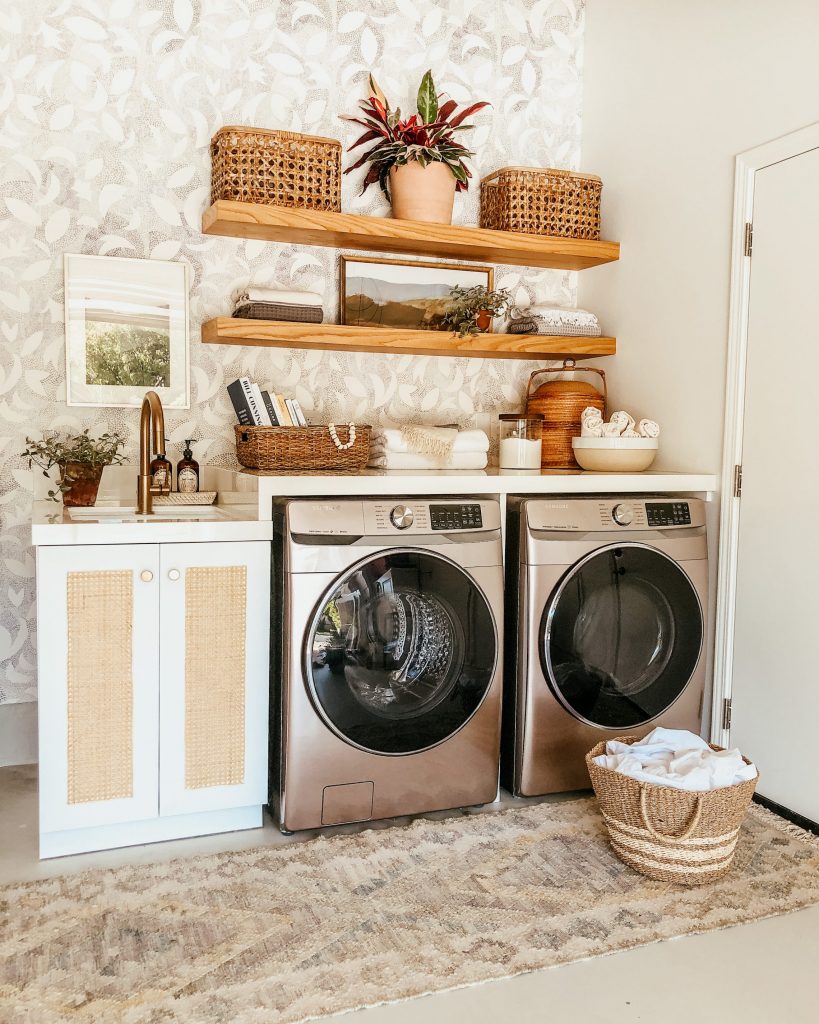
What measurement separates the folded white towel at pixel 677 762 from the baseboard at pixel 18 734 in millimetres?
1835

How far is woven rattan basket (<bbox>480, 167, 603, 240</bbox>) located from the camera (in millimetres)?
3172

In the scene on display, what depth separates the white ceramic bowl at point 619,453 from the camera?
2.86m

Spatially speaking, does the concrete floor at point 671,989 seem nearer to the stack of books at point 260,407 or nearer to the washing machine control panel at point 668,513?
the washing machine control panel at point 668,513

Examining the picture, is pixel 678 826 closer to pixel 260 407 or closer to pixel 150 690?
pixel 150 690

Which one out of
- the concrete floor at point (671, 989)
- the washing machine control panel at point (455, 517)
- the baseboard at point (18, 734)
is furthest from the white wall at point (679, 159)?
the baseboard at point (18, 734)

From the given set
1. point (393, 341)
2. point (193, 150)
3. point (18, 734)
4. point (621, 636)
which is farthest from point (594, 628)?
point (193, 150)

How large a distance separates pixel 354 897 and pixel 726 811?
897 mm

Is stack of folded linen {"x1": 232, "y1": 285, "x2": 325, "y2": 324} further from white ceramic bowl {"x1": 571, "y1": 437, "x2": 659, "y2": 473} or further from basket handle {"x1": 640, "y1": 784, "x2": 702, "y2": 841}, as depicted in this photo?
basket handle {"x1": 640, "y1": 784, "x2": 702, "y2": 841}

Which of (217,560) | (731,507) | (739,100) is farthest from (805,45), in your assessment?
(217,560)

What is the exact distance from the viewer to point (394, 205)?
3.09m

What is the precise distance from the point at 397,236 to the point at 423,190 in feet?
0.64

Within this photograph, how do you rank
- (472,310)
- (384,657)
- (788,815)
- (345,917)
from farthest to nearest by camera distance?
(472,310) → (788,815) → (384,657) → (345,917)

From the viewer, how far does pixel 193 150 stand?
2941 mm

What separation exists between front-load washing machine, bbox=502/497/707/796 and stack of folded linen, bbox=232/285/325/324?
95cm
